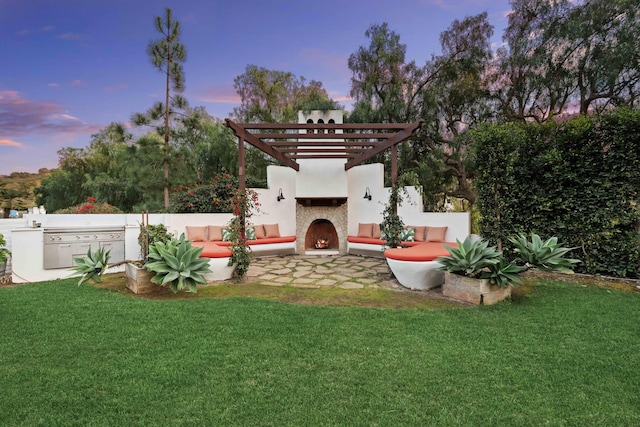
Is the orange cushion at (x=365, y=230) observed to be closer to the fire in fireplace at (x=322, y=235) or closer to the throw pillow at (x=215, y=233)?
the fire in fireplace at (x=322, y=235)

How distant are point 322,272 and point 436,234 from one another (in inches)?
121

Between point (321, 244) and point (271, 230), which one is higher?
point (271, 230)

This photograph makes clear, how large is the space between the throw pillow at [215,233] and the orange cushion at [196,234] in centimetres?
15

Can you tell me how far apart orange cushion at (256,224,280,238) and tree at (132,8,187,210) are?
191 inches

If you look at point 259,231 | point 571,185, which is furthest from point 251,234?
point 571,185

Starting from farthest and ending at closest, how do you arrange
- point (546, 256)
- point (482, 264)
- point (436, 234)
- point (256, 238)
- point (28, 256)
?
point (256, 238) < point (436, 234) < point (28, 256) < point (482, 264) < point (546, 256)

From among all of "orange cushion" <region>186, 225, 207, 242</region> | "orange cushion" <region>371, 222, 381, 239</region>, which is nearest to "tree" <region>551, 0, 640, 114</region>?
"orange cushion" <region>371, 222, 381, 239</region>

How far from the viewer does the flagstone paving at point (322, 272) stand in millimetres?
5367

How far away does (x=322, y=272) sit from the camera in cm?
641

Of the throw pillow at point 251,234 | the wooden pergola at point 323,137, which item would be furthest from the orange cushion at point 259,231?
the wooden pergola at point 323,137

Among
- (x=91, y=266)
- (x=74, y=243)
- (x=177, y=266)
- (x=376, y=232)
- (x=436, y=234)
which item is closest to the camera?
(x=177, y=266)

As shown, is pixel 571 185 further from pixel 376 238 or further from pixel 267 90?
pixel 267 90

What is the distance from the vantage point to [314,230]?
10.0 metres

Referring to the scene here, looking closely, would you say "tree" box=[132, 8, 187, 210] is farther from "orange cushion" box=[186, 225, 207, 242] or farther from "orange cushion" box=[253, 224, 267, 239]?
"orange cushion" box=[253, 224, 267, 239]
